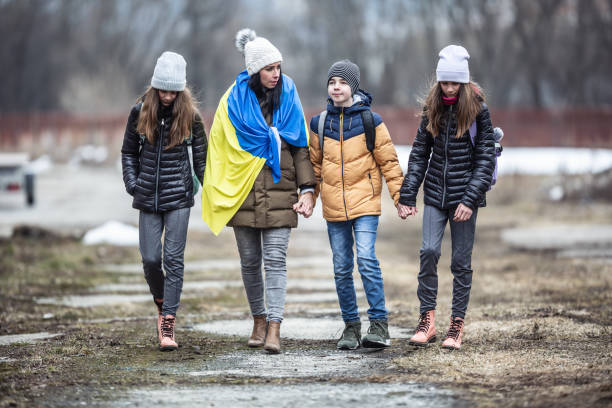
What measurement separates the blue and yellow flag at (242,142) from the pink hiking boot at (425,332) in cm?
129

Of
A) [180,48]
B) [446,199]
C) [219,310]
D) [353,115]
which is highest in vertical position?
[180,48]

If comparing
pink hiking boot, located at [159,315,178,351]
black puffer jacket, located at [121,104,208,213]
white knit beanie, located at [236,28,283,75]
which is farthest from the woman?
pink hiking boot, located at [159,315,178,351]

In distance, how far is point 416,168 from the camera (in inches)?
248

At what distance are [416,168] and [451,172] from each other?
0.78ft

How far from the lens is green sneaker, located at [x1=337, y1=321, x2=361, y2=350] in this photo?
20.6ft

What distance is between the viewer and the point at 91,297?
9.30 metres

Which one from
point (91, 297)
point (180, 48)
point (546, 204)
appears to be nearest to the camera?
point (91, 297)

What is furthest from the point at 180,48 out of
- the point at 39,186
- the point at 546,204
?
the point at 546,204

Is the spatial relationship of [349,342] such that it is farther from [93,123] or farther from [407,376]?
[93,123]

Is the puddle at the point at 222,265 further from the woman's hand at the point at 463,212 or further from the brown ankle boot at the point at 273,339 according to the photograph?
the woman's hand at the point at 463,212

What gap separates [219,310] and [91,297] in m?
1.47

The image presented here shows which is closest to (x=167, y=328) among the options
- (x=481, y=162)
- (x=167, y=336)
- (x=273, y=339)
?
(x=167, y=336)

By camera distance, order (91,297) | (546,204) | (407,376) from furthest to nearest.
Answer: (546,204)
(91,297)
(407,376)

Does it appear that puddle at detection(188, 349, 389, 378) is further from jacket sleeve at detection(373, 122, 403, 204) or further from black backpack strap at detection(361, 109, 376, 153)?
black backpack strap at detection(361, 109, 376, 153)
